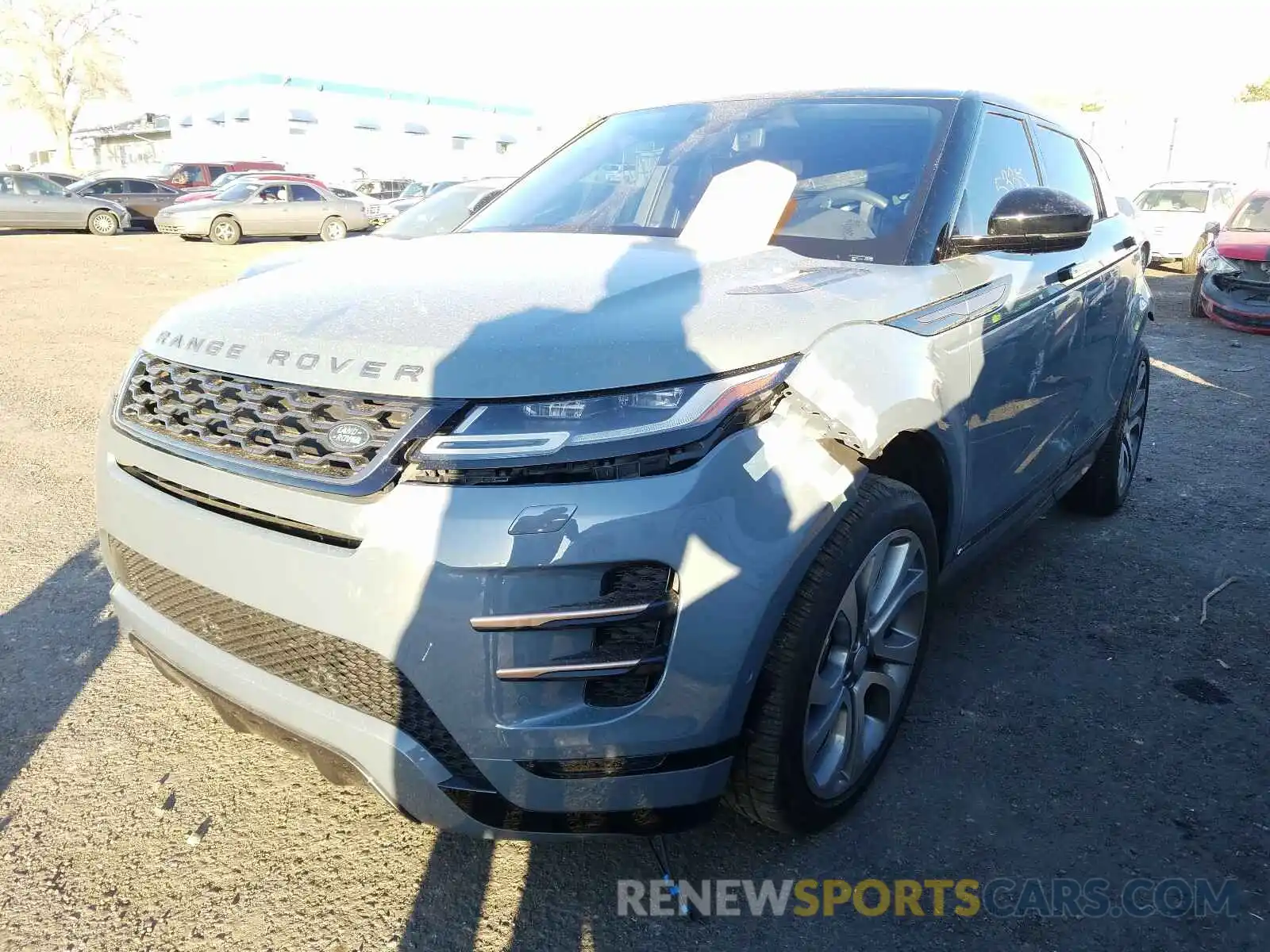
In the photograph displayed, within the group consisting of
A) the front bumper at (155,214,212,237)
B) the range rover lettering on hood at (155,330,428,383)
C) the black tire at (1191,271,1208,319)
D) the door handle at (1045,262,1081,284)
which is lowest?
the front bumper at (155,214,212,237)

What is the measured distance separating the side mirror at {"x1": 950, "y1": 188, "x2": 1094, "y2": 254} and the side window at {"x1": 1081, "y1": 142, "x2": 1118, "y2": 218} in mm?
1807

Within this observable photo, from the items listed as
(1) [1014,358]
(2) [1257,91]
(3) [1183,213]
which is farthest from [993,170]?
(2) [1257,91]

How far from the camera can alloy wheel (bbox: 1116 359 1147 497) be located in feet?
14.7

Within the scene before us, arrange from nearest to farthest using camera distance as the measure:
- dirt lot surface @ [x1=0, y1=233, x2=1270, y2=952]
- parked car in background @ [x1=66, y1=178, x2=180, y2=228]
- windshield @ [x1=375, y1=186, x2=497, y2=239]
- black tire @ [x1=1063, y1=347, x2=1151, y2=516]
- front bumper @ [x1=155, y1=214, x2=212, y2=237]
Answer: dirt lot surface @ [x1=0, y1=233, x2=1270, y2=952]
black tire @ [x1=1063, y1=347, x2=1151, y2=516]
windshield @ [x1=375, y1=186, x2=497, y2=239]
front bumper @ [x1=155, y1=214, x2=212, y2=237]
parked car in background @ [x1=66, y1=178, x2=180, y2=228]

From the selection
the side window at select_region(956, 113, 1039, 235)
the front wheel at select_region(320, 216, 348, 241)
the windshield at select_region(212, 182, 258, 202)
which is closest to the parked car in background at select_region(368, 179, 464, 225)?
the front wheel at select_region(320, 216, 348, 241)

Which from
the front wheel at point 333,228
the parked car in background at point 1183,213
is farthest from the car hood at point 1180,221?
the front wheel at point 333,228

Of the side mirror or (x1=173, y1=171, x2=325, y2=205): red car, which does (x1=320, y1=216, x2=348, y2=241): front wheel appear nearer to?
(x1=173, y1=171, x2=325, y2=205): red car

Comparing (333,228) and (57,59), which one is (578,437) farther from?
(57,59)

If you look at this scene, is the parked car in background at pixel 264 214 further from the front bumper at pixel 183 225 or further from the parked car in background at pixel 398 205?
the parked car in background at pixel 398 205

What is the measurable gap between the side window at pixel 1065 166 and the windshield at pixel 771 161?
3.06ft

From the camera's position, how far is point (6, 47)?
49.6m

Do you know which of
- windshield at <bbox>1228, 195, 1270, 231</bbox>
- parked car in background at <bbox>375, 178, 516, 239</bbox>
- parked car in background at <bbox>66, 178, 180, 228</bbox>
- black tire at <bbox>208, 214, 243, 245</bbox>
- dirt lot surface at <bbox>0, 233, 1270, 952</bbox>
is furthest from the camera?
parked car in background at <bbox>66, 178, 180, 228</bbox>

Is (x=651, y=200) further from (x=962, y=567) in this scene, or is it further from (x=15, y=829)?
(x=15, y=829)

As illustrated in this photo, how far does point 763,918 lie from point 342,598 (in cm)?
115
